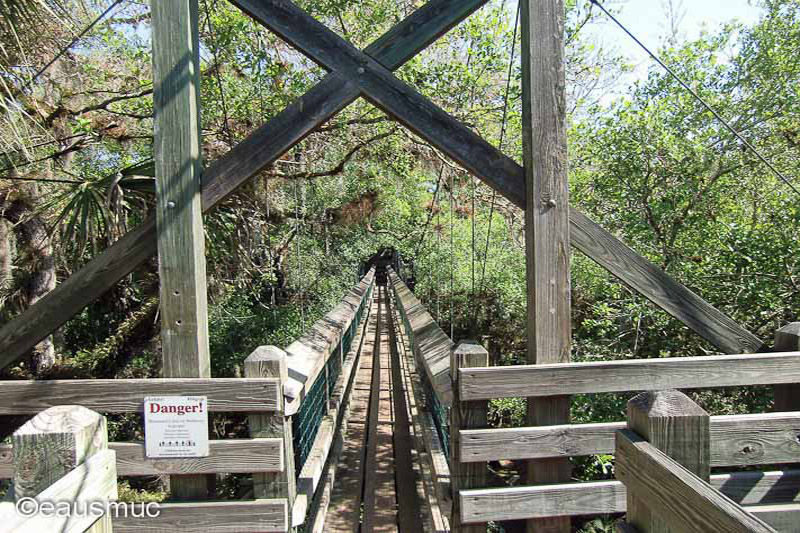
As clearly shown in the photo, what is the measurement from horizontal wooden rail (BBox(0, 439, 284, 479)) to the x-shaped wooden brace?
62 cm

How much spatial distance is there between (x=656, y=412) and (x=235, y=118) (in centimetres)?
544

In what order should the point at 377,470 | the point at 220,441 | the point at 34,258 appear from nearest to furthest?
the point at 220,441 < the point at 377,470 < the point at 34,258

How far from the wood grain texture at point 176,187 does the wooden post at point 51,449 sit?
97 centimetres

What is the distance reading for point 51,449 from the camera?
95 cm

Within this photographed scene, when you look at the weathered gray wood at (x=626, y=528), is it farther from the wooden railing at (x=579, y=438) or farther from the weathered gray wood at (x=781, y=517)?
the weathered gray wood at (x=781, y=517)

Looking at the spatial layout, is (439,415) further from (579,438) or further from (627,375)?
(627,375)

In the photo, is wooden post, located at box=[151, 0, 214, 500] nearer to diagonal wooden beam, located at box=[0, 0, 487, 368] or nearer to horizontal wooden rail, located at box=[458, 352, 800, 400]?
diagonal wooden beam, located at box=[0, 0, 487, 368]

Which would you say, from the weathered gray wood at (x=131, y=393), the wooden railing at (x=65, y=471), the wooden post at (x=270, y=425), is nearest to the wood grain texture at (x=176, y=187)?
the weathered gray wood at (x=131, y=393)

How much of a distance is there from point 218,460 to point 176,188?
1068 mm

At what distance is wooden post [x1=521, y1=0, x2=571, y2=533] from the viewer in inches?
80.6

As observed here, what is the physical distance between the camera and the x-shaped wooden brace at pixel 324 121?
1968 mm

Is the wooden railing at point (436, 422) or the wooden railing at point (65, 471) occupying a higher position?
the wooden railing at point (65, 471)

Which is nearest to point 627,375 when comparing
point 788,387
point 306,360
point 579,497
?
point 579,497

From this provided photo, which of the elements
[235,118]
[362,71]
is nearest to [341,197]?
[235,118]
